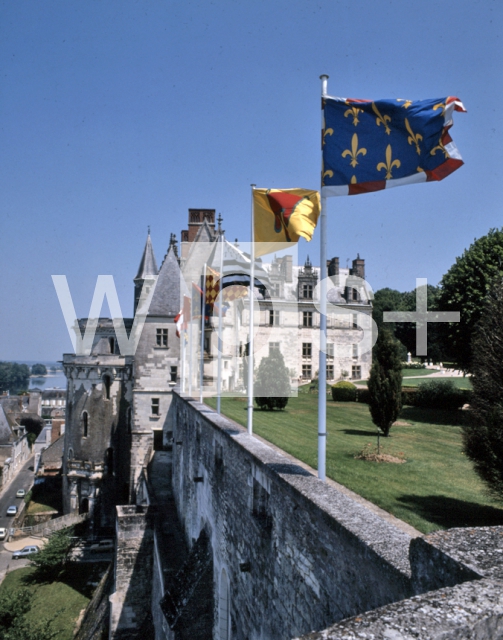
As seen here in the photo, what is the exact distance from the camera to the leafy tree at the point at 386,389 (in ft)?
55.0

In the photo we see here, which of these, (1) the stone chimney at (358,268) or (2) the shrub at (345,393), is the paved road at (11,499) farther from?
(1) the stone chimney at (358,268)

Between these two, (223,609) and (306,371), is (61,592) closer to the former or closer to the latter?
(223,609)

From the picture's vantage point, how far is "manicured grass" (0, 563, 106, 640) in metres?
21.3

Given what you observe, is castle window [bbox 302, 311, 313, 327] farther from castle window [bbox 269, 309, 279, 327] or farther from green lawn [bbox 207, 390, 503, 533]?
green lawn [bbox 207, 390, 503, 533]

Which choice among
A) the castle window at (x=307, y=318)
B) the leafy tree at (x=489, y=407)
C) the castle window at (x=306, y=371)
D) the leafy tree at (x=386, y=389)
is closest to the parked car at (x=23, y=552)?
the leafy tree at (x=386, y=389)

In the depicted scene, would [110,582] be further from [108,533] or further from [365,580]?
[365,580]

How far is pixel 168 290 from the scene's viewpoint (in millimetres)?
30625

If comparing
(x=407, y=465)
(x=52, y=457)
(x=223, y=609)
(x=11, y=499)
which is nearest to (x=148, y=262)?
(x=52, y=457)

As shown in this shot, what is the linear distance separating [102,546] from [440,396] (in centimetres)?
2086

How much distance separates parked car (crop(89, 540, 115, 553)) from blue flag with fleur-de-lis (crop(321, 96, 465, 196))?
92.6 ft

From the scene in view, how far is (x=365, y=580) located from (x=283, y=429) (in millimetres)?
13143

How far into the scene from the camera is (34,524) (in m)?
36.4

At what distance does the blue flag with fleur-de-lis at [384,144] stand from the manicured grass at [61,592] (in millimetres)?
20941

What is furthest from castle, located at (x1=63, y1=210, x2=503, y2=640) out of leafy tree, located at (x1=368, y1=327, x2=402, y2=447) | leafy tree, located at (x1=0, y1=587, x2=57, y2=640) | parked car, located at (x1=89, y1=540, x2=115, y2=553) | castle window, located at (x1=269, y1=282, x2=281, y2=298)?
castle window, located at (x1=269, y1=282, x2=281, y2=298)
